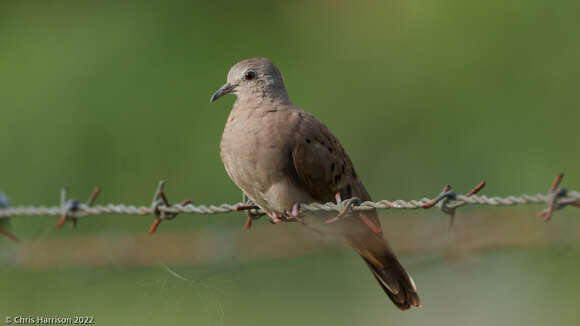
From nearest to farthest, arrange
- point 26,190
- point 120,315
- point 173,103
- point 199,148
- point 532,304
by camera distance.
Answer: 1. point 120,315
2. point 532,304
3. point 26,190
4. point 199,148
5. point 173,103

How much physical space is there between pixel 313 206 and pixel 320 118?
20.3ft

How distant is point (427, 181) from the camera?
901 cm

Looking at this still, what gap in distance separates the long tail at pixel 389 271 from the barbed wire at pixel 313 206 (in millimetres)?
299

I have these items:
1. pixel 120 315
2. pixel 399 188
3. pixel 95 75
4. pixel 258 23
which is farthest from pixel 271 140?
pixel 258 23

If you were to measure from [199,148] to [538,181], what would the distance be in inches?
130

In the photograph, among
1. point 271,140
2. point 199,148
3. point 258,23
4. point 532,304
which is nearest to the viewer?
point 271,140

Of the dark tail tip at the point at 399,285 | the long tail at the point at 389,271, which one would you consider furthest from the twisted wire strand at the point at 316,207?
the dark tail tip at the point at 399,285

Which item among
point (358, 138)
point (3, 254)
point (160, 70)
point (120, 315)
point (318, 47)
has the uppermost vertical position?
point (318, 47)

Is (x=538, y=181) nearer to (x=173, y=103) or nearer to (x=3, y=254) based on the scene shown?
(x=173, y=103)

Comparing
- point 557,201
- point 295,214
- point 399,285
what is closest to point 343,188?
point 295,214

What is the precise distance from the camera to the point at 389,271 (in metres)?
4.09

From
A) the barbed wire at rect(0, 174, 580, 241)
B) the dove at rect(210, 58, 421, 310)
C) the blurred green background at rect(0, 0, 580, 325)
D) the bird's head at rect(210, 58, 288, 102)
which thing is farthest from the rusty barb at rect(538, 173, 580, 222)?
the blurred green background at rect(0, 0, 580, 325)

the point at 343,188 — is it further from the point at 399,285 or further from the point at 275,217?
the point at 399,285

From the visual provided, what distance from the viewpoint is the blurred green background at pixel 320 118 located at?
5.85 m
